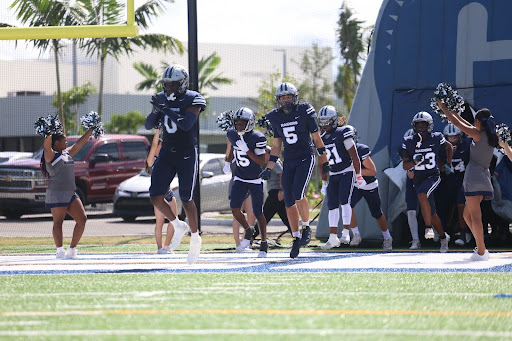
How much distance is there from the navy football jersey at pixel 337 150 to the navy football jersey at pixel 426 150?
96 cm

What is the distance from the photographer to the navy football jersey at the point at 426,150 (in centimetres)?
1165

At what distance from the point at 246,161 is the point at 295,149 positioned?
1428 mm

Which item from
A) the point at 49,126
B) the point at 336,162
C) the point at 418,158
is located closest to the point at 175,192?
the point at 336,162

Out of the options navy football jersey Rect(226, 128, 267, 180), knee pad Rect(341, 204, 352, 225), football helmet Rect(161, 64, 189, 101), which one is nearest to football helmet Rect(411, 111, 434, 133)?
knee pad Rect(341, 204, 352, 225)

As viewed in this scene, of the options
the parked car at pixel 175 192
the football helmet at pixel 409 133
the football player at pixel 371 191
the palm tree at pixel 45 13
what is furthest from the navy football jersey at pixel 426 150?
→ the parked car at pixel 175 192

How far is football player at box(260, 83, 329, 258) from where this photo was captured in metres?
9.62

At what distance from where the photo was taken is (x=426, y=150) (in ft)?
38.2

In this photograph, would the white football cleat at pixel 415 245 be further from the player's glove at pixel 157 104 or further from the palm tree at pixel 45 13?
the palm tree at pixel 45 13

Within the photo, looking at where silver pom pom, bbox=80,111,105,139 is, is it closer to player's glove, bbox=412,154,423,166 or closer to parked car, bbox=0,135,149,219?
player's glove, bbox=412,154,423,166

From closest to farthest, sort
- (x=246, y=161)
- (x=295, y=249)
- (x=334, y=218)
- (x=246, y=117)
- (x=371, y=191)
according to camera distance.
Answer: (x=295, y=249)
(x=246, y=117)
(x=246, y=161)
(x=334, y=218)
(x=371, y=191)

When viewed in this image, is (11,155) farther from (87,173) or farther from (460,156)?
(460,156)

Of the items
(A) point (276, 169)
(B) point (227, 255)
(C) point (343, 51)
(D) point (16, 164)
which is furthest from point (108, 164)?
(B) point (227, 255)

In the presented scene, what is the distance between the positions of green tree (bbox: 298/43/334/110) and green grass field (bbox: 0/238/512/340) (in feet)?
46.9

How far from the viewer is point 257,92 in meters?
32.0
